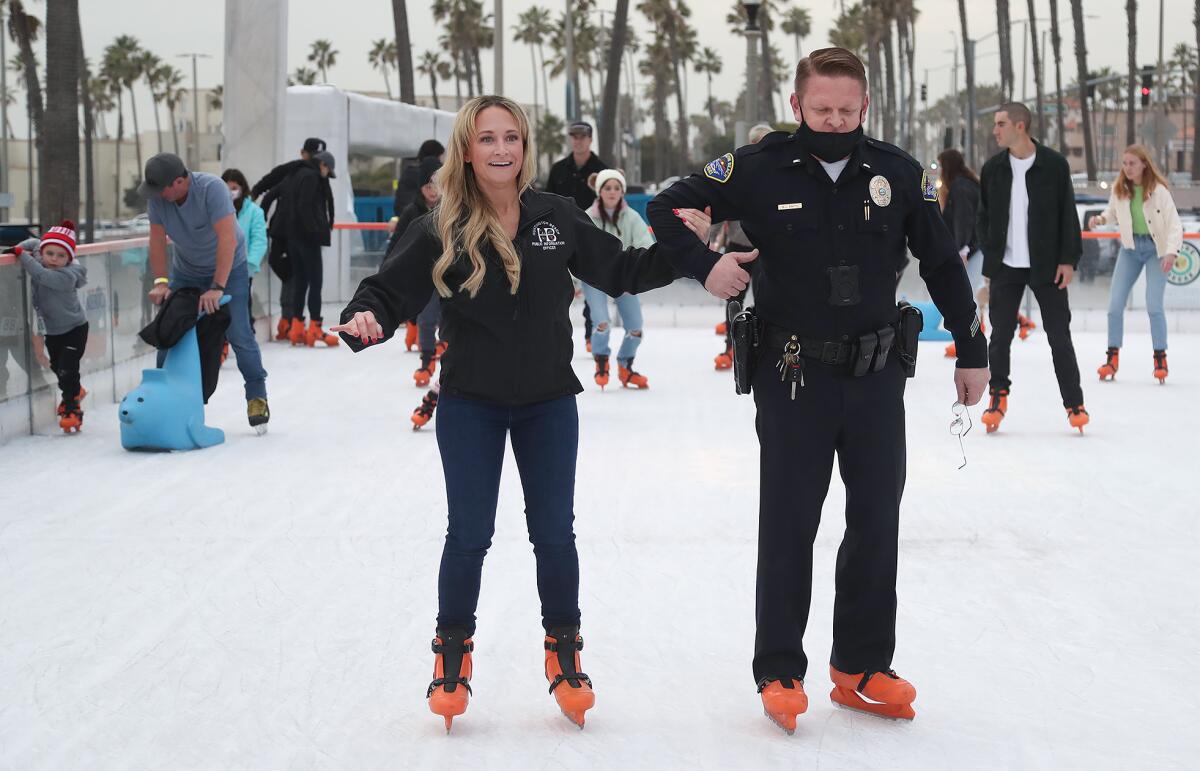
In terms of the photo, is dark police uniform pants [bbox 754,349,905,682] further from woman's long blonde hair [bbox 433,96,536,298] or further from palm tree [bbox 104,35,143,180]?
palm tree [bbox 104,35,143,180]

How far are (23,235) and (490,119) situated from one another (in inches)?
586

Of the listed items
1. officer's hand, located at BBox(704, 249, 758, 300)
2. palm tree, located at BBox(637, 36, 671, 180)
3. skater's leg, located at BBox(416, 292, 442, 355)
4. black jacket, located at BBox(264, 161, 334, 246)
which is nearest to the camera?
officer's hand, located at BBox(704, 249, 758, 300)

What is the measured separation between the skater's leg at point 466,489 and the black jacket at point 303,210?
10.8 metres

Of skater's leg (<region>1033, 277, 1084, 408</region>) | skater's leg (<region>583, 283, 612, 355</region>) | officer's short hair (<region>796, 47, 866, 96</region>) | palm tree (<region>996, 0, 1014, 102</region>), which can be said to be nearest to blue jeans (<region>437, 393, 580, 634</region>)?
officer's short hair (<region>796, 47, 866, 96</region>)

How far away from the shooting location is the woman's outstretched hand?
3.76 m

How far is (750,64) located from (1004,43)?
30.3 meters

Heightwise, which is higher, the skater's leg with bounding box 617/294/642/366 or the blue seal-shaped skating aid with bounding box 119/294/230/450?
the skater's leg with bounding box 617/294/642/366

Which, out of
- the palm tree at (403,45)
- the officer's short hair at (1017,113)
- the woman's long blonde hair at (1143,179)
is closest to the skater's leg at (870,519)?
the officer's short hair at (1017,113)

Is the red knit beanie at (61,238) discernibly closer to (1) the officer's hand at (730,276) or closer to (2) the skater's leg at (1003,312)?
(2) the skater's leg at (1003,312)

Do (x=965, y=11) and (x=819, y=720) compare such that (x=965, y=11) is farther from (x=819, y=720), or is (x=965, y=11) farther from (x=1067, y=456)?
(x=819, y=720)

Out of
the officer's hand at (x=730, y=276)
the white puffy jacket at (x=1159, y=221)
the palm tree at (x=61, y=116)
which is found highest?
the palm tree at (x=61, y=116)

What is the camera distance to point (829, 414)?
12.7 ft

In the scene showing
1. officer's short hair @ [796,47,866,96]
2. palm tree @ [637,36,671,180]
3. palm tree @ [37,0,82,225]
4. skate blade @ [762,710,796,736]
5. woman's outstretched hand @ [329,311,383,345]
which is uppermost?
palm tree @ [637,36,671,180]

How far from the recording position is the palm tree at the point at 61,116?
1764cm
